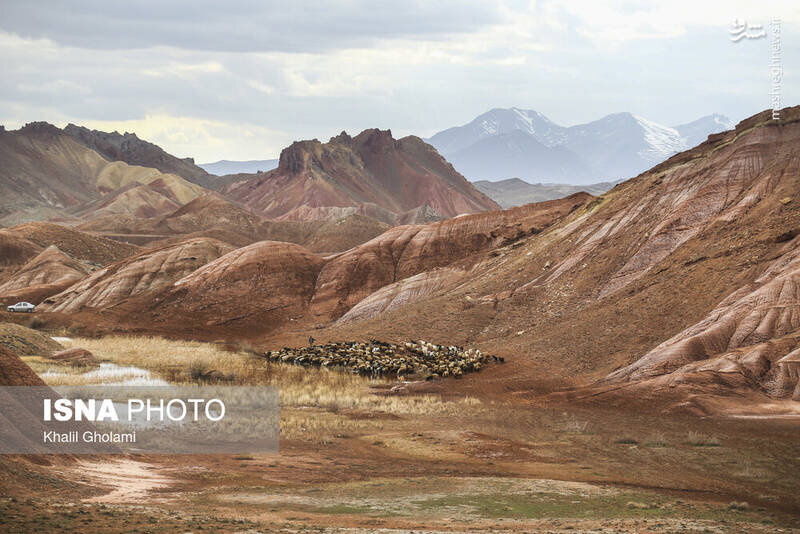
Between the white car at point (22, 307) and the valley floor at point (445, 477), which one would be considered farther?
the white car at point (22, 307)

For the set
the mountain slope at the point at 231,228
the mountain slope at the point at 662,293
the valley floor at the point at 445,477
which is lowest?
the valley floor at the point at 445,477

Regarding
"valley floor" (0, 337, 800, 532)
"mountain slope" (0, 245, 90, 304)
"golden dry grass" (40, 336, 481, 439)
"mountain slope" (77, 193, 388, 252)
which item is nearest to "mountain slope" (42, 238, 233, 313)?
"mountain slope" (0, 245, 90, 304)

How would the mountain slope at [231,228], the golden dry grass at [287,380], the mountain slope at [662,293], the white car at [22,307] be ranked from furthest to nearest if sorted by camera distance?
the mountain slope at [231,228]
the white car at [22,307]
the mountain slope at [662,293]
the golden dry grass at [287,380]

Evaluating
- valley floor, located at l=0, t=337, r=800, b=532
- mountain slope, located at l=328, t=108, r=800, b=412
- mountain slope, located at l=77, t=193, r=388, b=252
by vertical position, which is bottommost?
valley floor, located at l=0, t=337, r=800, b=532

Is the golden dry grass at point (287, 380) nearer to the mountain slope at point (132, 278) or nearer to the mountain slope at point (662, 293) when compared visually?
the mountain slope at point (662, 293)

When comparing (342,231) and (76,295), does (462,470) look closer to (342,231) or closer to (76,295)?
(76,295)

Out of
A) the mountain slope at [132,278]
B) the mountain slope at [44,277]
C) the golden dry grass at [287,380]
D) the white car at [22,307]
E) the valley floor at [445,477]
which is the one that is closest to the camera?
the valley floor at [445,477]

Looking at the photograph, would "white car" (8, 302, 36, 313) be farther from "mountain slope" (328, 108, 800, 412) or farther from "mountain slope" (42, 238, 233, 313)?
"mountain slope" (328, 108, 800, 412)

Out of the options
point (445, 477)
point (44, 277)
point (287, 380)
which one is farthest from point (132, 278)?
point (445, 477)

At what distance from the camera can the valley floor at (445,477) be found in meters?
13.6

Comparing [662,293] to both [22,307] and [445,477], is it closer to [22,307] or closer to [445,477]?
[445,477]

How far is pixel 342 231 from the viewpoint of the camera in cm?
11231

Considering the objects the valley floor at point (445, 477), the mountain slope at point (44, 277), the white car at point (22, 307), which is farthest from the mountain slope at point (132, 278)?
the valley floor at point (445, 477)

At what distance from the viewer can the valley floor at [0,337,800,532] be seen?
44.7ft
